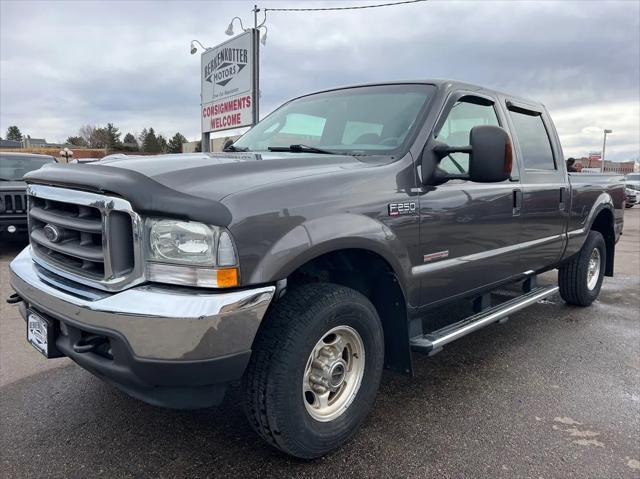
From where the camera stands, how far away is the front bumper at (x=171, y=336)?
191 cm

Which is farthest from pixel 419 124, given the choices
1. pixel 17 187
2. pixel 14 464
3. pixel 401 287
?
pixel 17 187

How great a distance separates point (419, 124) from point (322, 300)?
1302 mm

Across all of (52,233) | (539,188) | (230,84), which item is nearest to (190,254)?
(52,233)

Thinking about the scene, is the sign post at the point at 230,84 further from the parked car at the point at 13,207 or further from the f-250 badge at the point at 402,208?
the f-250 badge at the point at 402,208

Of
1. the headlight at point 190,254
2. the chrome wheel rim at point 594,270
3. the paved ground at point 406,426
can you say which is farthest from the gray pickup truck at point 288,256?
the chrome wheel rim at point 594,270

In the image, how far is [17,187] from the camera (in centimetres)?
808

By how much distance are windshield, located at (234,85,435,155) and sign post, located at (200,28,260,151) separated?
30.8 feet

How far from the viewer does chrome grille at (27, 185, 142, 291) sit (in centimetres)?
204

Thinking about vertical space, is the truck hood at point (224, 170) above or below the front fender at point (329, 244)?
above

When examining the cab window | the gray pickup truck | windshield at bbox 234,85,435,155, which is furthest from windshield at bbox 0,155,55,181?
the cab window

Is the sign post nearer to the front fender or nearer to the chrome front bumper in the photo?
the front fender

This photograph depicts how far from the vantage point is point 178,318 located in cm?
189

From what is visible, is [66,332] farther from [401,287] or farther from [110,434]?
[401,287]

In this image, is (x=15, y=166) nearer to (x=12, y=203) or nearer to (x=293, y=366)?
(x=12, y=203)
